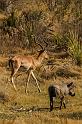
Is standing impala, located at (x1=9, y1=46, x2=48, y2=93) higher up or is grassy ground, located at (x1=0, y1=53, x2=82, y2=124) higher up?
standing impala, located at (x1=9, y1=46, x2=48, y2=93)

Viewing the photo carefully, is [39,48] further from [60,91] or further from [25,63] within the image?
[60,91]

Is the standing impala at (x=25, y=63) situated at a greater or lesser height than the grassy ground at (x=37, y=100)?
greater

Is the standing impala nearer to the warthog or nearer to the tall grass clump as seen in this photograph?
the tall grass clump

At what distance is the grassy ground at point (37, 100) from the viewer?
13291 mm

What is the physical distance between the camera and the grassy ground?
523 inches

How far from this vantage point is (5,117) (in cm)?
1359

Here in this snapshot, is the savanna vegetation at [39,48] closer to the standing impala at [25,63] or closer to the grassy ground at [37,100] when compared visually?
the grassy ground at [37,100]

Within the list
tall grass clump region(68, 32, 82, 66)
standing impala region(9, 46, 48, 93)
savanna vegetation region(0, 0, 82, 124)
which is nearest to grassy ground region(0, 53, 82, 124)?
savanna vegetation region(0, 0, 82, 124)

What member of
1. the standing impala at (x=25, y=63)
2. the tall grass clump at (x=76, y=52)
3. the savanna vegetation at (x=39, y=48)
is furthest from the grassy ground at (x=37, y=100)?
the standing impala at (x=25, y=63)

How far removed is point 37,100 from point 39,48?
8508 millimetres

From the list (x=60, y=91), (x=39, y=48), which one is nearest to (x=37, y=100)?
(x=60, y=91)

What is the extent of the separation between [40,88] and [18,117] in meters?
4.54

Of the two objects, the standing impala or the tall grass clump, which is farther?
the tall grass clump

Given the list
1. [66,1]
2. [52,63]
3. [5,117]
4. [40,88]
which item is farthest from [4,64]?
[66,1]
